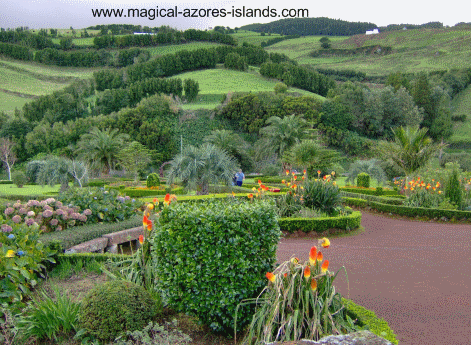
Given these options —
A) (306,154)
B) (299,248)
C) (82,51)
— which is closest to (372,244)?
(299,248)

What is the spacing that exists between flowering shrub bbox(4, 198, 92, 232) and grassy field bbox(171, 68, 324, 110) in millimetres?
51753

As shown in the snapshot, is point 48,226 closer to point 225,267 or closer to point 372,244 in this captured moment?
point 225,267

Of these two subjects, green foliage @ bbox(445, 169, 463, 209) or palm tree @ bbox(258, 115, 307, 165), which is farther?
palm tree @ bbox(258, 115, 307, 165)

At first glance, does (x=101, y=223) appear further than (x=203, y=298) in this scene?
Yes

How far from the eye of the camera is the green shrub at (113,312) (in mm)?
3109

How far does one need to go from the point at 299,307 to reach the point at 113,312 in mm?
1505

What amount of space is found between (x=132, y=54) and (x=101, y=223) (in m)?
78.8

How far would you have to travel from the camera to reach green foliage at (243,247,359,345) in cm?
301

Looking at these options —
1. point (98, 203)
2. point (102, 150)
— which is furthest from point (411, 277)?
point (102, 150)

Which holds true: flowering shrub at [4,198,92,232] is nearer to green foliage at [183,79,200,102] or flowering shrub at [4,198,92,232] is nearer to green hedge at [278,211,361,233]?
green hedge at [278,211,361,233]

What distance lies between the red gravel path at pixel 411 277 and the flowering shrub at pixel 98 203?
10.0 ft

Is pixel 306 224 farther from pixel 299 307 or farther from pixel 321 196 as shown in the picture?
pixel 299 307

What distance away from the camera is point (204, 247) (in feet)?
11.1

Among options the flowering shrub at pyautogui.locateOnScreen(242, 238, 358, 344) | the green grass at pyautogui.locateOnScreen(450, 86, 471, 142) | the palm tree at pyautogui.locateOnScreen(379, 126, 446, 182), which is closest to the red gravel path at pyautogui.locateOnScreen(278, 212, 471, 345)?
the flowering shrub at pyautogui.locateOnScreen(242, 238, 358, 344)
